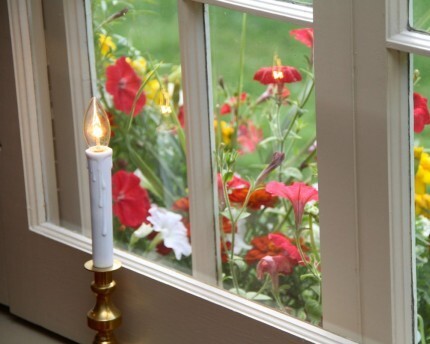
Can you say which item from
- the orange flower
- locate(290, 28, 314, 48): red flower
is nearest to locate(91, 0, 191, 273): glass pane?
the orange flower

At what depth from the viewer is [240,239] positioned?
1403 millimetres

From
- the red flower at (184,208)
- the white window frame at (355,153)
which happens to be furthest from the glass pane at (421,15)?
the red flower at (184,208)

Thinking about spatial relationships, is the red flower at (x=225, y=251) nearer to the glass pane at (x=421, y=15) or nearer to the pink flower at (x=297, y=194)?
the pink flower at (x=297, y=194)

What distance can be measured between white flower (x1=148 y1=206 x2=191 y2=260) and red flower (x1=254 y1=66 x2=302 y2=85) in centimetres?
25

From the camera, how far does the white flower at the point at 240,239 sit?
1.40 metres

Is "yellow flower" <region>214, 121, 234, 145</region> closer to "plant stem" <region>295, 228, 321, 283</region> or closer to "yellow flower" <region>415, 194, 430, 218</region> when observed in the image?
"plant stem" <region>295, 228, 321, 283</region>

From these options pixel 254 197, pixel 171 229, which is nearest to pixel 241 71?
pixel 254 197

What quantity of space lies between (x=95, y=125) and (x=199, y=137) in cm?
14

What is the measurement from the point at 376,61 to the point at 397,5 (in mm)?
63

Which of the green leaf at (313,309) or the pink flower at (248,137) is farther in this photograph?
the pink flower at (248,137)

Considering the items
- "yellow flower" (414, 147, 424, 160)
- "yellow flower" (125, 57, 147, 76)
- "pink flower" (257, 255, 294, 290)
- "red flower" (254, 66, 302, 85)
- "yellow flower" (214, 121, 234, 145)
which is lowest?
"pink flower" (257, 255, 294, 290)

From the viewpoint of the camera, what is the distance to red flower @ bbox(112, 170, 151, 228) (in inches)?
60.8

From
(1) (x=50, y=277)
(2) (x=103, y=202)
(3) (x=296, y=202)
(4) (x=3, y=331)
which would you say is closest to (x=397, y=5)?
(3) (x=296, y=202)

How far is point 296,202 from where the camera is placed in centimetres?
132
